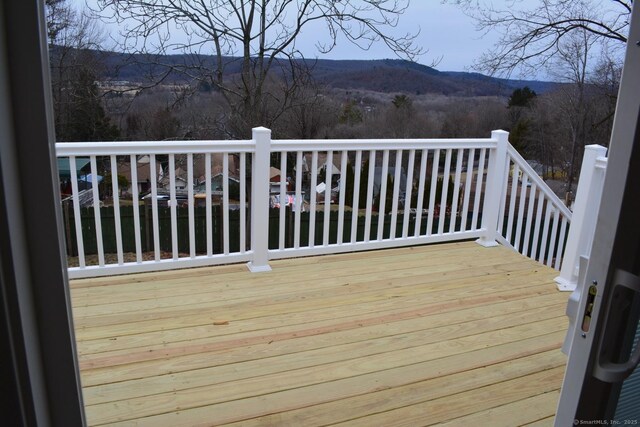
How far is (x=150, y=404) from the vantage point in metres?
2.04

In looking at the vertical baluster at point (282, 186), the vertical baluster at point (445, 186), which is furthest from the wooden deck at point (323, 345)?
the vertical baluster at point (445, 186)

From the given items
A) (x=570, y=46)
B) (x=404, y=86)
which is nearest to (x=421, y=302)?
(x=404, y=86)

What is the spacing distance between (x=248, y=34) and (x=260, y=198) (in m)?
3.54

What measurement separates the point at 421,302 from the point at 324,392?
119cm

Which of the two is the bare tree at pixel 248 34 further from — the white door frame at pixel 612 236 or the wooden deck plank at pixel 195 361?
the white door frame at pixel 612 236

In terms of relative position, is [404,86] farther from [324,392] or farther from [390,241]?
[324,392]

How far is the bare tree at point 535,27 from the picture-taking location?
6734 mm

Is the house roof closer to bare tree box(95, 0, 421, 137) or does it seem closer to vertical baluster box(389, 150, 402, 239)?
vertical baluster box(389, 150, 402, 239)

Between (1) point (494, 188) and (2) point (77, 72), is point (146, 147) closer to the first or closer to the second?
(2) point (77, 72)

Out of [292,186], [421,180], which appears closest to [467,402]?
[421,180]

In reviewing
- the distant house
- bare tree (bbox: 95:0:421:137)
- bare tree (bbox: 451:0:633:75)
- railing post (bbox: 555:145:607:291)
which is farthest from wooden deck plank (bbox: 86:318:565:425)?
bare tree (bbox: 451:0:633:75)

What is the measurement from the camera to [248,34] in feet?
20.1

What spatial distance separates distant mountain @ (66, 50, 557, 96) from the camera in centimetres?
572

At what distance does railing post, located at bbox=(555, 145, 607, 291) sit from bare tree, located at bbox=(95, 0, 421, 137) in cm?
355
